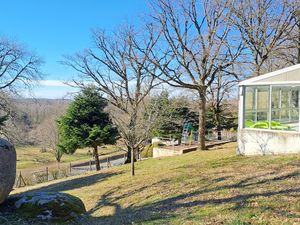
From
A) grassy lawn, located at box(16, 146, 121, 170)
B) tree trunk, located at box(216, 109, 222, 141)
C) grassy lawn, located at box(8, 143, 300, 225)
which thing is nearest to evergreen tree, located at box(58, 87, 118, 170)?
tree trunk, located at box(216, 109, 222, 141)

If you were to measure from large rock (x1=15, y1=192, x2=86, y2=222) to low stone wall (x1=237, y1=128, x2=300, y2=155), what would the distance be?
285 inches

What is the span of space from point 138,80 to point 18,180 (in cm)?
1096

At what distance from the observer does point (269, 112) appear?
1244 cm

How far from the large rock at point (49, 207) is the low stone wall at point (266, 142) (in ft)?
23.8

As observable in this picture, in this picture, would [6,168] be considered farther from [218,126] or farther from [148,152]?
[148,152]

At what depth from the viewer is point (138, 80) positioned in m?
24.0

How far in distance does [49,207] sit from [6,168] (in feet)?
4.08

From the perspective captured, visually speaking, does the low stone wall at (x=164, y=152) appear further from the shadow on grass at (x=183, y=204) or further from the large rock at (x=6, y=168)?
the large rock at (x=6, y=168)

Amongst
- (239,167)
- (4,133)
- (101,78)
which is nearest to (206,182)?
(239,167)

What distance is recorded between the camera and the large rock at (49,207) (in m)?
6.59

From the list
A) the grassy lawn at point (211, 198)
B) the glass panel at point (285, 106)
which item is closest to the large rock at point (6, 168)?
the grassy lawn at point (211, 198)

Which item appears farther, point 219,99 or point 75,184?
point 219,99

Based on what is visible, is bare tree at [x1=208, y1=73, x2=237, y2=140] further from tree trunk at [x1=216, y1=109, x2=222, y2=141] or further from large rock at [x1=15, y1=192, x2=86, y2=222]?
large rock at [x1=15, y1=192, x2=86, y2=222]

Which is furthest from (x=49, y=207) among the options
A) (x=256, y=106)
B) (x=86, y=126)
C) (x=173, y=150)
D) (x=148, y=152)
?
(x=148, y=152)
